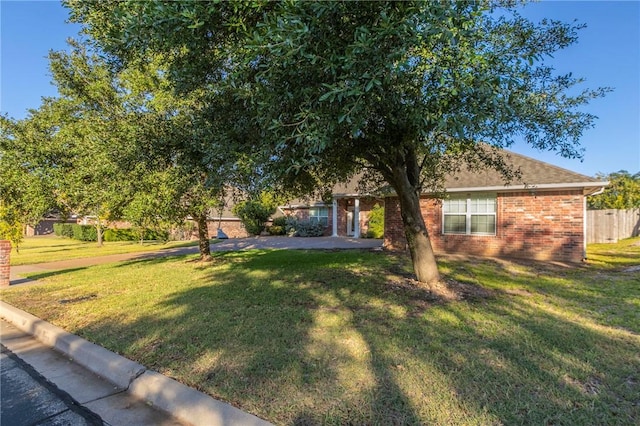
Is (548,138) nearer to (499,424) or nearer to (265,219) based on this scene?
(499,424)

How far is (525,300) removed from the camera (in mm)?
6805

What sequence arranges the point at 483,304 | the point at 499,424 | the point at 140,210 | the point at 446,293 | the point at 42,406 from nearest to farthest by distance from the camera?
the point at 499,424 < the point at 42,406 < the point at 483,304 < the point at 446,293 < the point at 140,210

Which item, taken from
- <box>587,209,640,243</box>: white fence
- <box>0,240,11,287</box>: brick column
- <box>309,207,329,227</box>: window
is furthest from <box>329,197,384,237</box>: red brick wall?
<box>0,240,11,287</box>: brick column

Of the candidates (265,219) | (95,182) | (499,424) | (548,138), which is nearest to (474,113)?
(499,424)

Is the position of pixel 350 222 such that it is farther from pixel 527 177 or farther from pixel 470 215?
pixel 527 177

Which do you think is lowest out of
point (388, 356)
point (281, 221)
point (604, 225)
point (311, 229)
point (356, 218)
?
point (388, 356)

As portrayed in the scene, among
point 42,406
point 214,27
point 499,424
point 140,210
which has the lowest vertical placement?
point 42,406

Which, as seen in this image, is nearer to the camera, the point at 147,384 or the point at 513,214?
the point at 147,384

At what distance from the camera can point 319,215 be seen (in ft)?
91.8

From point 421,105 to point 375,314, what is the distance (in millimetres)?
3215

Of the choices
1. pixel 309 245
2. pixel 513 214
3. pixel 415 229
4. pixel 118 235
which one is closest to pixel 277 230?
pixel 309 245

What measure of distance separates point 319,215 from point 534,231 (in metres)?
16.6

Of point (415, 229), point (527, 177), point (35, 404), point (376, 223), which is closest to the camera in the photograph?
point (35, 404)

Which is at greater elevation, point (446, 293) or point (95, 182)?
point (95, 182)
